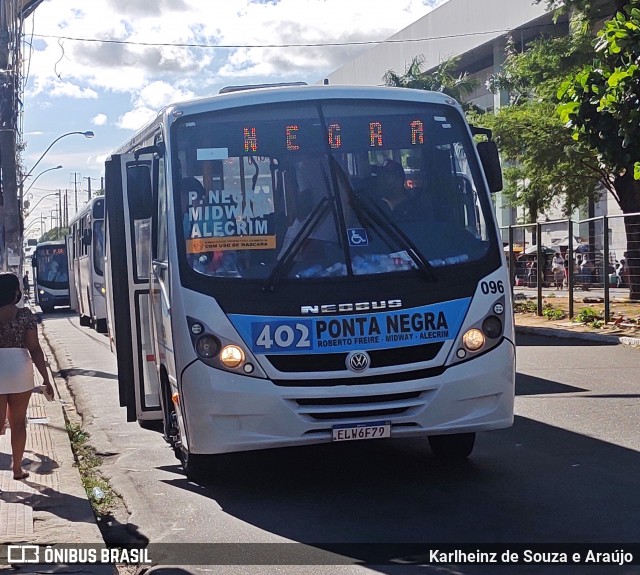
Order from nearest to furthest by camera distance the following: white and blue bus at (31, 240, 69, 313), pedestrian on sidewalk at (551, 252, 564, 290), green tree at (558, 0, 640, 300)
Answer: green tree at (558, 0, 640, 300) → pedestrian on sidewalk at (551, 252, 564, 290) → white and blue bus at (31, 240, 69, 313)

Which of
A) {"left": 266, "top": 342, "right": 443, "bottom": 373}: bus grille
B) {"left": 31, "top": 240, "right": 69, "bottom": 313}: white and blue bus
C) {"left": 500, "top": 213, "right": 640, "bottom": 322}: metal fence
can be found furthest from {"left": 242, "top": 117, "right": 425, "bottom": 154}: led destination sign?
{"left": 31, "top": 240, "right": 69, "bottom": 313}: white and blue bus

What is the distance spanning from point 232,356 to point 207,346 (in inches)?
7.5

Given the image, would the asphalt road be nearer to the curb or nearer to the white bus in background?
the curb

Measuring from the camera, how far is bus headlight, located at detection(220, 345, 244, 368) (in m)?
7.37

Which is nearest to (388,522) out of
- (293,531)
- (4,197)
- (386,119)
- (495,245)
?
(293,531)

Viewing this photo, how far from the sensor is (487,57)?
5516 cm

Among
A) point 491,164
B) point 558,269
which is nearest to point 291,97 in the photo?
point 491,164

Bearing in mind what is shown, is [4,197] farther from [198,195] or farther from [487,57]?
[487,57]

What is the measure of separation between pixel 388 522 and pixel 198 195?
2.58 metres

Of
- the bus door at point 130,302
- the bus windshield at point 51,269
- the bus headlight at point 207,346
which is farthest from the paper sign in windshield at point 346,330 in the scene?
the bus windshield at point 51,269

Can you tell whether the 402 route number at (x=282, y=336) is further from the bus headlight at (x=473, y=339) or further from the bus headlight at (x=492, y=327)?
the bus headlight at (x=492, y=327)

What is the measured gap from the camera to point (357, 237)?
25.5 feet

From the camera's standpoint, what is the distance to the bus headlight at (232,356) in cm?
737

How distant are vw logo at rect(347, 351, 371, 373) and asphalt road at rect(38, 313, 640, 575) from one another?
0.87 metres
